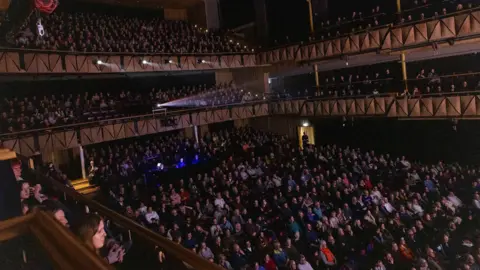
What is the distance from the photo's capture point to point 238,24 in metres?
15.9

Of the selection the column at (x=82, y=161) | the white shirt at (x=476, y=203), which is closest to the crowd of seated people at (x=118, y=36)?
the column at (x=82, y=161)

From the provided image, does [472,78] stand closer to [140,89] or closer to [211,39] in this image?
[211,39]

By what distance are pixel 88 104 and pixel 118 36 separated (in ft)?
7.90

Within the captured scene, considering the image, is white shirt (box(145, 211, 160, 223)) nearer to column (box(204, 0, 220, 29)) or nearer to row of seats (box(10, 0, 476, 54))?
row of seats (box(10, 0, 476, 54))

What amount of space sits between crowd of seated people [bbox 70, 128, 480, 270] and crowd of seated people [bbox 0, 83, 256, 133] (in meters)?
1.86

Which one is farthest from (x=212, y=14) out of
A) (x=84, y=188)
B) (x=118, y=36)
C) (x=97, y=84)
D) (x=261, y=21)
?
(x=84, y=188)

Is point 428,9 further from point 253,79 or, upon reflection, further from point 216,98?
point 253,79

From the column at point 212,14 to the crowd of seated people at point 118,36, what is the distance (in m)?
0.98

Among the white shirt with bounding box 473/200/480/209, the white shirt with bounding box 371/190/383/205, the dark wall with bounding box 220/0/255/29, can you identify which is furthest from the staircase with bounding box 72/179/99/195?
the dark wall with bounding box 220/0/255/29

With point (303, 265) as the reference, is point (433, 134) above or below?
above

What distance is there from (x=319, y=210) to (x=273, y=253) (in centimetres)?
187

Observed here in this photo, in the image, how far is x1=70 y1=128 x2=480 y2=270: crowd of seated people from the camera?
5887mm

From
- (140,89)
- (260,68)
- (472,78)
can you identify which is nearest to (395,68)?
(472,78)

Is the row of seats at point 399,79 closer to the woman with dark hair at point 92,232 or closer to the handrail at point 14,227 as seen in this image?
the woman with dark hair at point 92,232
